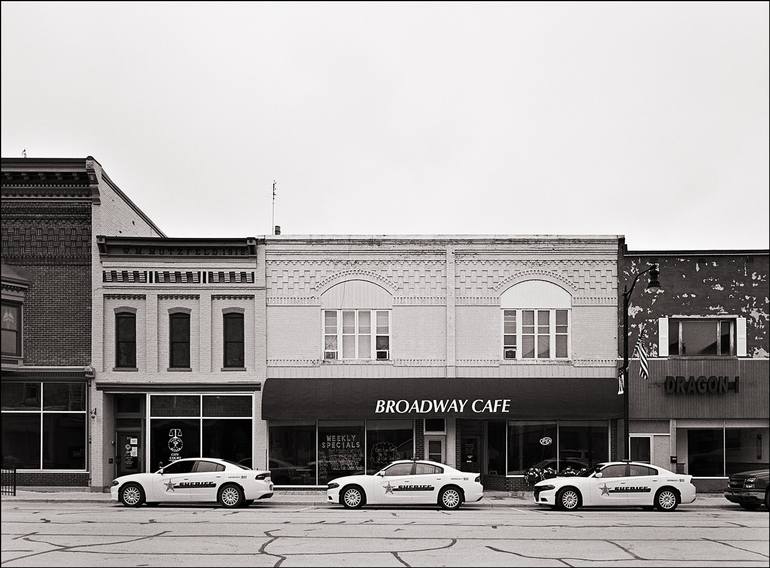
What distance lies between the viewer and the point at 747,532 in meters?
17.9

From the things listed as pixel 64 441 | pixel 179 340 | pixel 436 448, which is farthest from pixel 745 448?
pixel 64 441

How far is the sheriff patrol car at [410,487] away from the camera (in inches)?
934

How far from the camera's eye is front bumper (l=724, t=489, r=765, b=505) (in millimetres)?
24203

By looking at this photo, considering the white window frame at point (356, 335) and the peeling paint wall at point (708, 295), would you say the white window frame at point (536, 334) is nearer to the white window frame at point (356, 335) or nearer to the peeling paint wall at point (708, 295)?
the peeling paint wall at point (708, 295)

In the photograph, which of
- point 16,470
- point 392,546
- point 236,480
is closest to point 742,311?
point 236,480

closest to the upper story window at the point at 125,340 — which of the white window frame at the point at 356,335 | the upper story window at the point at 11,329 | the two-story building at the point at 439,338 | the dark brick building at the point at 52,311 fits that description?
the dark brick building at the point at 52,311

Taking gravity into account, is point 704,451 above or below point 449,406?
below

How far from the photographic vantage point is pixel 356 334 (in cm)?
3059

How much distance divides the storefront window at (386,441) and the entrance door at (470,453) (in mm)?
1696

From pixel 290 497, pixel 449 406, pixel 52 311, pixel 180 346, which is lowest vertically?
pixel 290 497

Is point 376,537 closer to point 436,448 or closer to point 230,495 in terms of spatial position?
point 230,495

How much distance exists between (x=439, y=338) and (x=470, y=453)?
155 inches

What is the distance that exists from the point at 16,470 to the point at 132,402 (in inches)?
164

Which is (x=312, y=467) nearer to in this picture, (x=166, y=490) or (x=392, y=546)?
(x=166, y=490)
